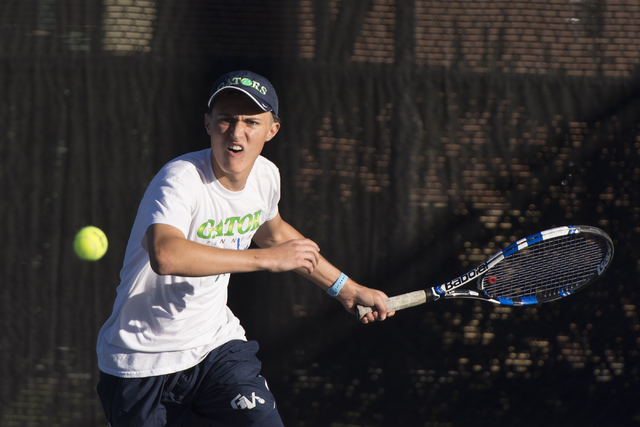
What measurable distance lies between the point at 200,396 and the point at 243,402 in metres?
0.17

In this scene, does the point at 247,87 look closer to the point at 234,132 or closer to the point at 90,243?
the point at 234,132

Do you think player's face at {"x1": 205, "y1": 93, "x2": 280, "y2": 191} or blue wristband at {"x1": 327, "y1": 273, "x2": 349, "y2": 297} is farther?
blue wristband at {"x1": 327, "y1": 273, "x2": 349, "y2": 297}

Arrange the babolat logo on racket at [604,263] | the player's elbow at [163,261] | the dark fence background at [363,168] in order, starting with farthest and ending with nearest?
the dark fence background at [363,168]
the babolat logo on racket at [604,263]
the player's elbow at [163,261]

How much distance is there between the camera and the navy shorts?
1.54 m

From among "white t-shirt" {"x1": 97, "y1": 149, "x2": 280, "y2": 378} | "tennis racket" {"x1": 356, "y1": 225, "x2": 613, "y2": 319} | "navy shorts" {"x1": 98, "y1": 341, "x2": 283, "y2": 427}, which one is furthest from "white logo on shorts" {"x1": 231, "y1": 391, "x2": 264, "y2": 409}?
"tennis racket" {"x1": 356, "y1": 225, "x2": 613, "y2": 319}

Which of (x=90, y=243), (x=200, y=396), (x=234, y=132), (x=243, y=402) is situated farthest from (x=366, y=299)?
(x=90, y=243)

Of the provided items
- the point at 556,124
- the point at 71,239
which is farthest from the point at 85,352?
the point at 556,124

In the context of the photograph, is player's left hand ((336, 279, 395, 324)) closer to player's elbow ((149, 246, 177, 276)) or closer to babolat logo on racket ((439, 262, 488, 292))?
babolat logo on racket ((439, 262, 488, 292))

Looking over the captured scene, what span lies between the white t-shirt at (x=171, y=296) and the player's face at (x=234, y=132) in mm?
69

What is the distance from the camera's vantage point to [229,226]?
1.62 meters

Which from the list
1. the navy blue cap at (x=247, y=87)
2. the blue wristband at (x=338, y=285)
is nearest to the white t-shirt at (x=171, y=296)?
the navy blue cap at (x=247, y=87)

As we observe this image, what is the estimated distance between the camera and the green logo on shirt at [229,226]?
1555 mm

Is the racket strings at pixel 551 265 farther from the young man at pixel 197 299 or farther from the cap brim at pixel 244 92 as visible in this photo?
the cap brim at pixel 244 92

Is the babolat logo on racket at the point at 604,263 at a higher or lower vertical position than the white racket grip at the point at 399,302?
higher
